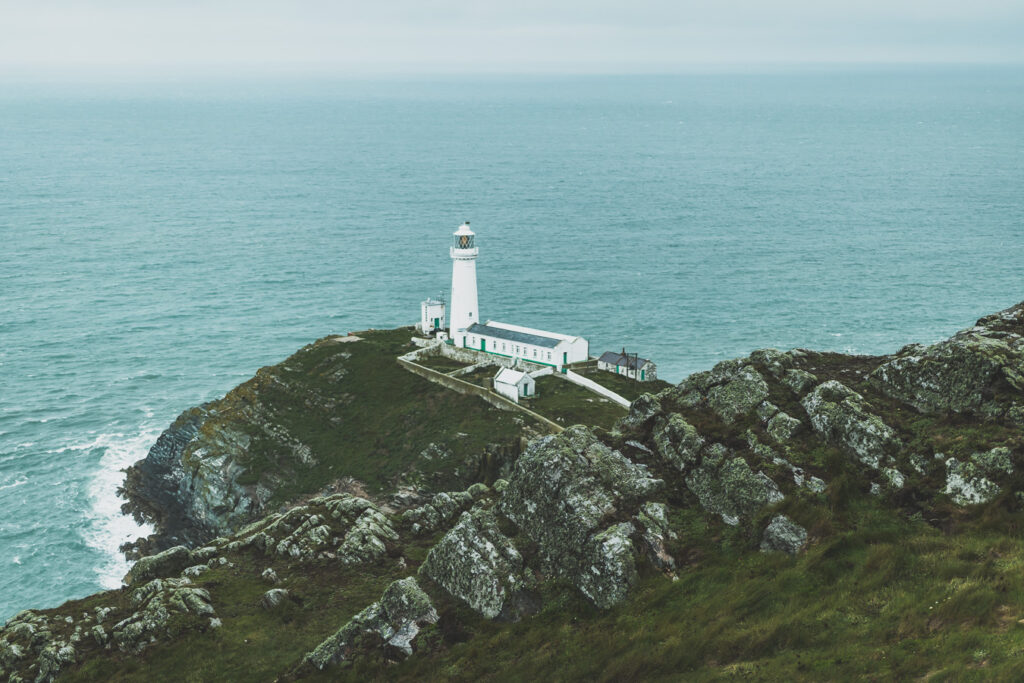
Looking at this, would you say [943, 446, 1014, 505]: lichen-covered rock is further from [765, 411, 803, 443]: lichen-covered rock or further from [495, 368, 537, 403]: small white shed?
[495, 368, 537, 403]: small white shed

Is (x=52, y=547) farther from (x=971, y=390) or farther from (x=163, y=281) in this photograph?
(x=163, y=281)

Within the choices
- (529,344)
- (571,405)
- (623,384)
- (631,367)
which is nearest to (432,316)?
(529,344)

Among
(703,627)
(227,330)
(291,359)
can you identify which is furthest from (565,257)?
(703,627)

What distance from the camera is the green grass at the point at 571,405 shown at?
6919 cm

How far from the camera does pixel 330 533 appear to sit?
43.2 m

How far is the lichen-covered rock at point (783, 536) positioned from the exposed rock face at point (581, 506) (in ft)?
14.8

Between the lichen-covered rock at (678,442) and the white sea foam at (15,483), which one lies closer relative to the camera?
the lichen-covered rock at (678,442)

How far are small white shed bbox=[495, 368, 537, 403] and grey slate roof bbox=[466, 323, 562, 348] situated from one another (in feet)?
27.2

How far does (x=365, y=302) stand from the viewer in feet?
411

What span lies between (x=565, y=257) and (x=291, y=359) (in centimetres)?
7050

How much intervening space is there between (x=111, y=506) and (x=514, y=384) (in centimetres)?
3554

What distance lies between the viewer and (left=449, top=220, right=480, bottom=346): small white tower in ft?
289

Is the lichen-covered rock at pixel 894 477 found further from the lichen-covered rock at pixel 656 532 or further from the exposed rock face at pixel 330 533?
the exposed rock face at pixel 330 533

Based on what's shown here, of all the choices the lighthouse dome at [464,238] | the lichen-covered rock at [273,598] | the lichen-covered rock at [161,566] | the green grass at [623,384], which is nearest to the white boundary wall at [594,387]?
the green grass at [623,384]
